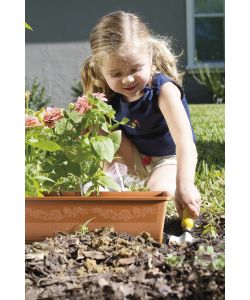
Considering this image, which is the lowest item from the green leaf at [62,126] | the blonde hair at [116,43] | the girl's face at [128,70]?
the green leaf at [62,126]

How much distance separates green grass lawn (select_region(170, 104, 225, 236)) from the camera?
2368 millimetres

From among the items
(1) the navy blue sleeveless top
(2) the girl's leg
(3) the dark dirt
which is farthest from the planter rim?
(1) the navy blue sleeveless top

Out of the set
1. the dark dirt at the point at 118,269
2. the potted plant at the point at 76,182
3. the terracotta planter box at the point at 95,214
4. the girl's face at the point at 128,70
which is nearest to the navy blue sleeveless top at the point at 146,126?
the girl's face at the point at 128,70

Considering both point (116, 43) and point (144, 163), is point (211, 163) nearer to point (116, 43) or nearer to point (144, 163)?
point (144, 163)

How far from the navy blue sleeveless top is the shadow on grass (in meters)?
0.33

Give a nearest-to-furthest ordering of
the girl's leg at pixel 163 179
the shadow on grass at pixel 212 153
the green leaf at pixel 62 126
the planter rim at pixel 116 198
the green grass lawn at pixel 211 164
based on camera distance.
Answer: the planter rim at pixel 116 198 → the green leaf at pixel 62 126 → the green grass lawn at pixel 211 164 → the girl's leg at pixel 163 179 → the shadow on grass at pixel 212 153

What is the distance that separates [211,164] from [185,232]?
3.68 feet

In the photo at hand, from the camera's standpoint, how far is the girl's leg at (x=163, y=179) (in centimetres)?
254

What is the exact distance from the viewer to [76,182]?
2186 millimetres

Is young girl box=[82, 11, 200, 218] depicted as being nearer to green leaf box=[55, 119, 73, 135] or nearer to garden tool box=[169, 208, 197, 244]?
garden tool box=[169, 208, 197, 244]

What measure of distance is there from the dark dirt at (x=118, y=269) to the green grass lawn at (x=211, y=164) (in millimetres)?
418

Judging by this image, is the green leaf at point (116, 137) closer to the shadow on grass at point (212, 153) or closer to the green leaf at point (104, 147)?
the green leaf at point (104, 147)
